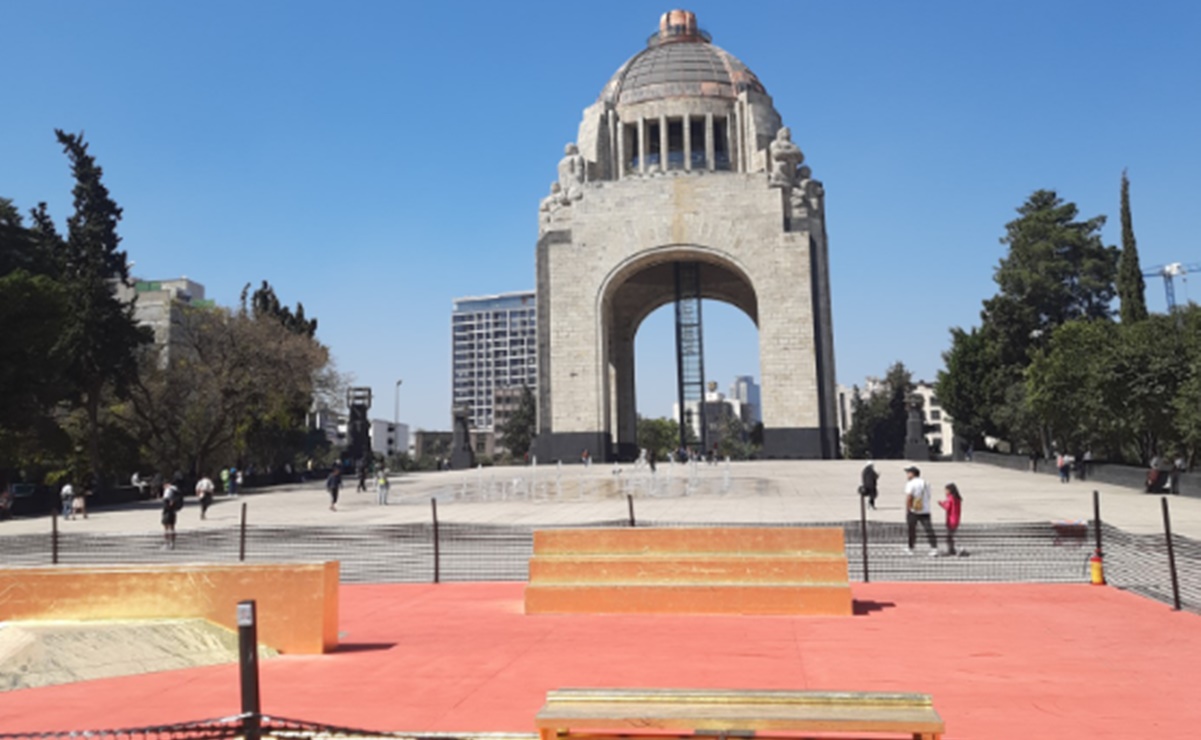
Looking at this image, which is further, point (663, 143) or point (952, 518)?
point (663, 143)

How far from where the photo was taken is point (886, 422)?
230ft

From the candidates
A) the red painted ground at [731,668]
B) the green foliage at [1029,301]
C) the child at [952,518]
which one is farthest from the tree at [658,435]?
the red painted ground at [731,668]

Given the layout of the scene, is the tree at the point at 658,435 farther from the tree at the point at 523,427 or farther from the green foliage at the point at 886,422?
the green foliage at the point at 886,422

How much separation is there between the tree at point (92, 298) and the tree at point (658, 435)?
214 ft

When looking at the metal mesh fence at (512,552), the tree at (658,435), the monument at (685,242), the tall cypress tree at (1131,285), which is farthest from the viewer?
the tree at (658,435)

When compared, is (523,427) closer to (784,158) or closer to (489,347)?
(784,158)

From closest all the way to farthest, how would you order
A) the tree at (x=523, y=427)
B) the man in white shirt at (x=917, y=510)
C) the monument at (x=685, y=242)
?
1. the man in white shirt at (x=917, y=510)
2. the monument at (x=685, y=242)
3. the tree at (x=523, y=427)

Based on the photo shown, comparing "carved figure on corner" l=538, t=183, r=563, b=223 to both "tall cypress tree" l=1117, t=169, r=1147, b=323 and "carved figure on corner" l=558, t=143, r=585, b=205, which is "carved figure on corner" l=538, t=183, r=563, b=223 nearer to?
"carved figure on corner" l=558, t=143, r=585, b=205

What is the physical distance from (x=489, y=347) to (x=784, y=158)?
138 meters

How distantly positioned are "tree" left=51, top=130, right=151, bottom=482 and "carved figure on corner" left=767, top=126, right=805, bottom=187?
29112 millimetres

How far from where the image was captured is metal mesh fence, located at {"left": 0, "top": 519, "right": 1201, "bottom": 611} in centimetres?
1123

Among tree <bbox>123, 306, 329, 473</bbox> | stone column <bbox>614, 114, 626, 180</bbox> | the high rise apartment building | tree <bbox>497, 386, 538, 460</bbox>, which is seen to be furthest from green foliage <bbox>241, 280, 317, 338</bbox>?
the high rise apartment building

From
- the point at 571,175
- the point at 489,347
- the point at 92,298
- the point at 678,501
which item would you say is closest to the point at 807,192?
the point at 571,175

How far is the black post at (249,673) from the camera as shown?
13.8 ft
